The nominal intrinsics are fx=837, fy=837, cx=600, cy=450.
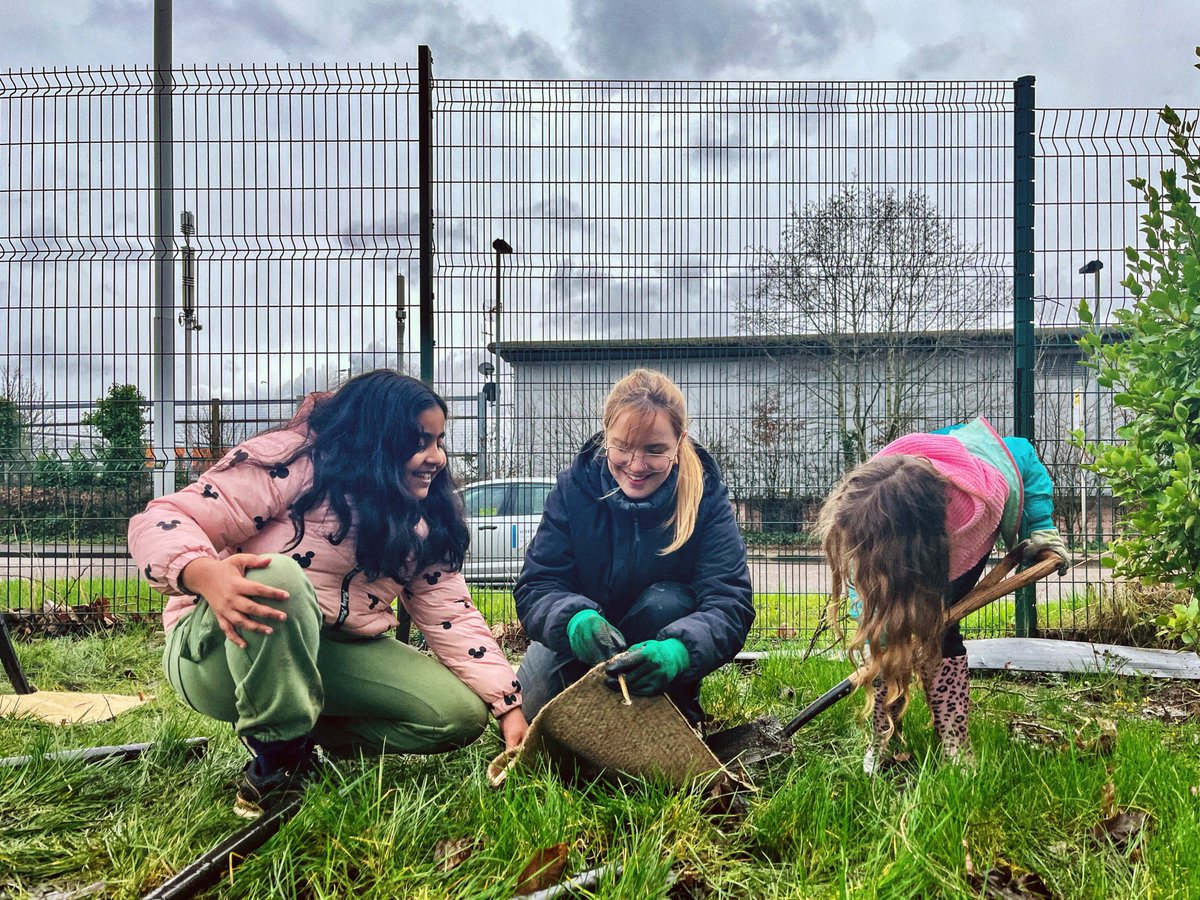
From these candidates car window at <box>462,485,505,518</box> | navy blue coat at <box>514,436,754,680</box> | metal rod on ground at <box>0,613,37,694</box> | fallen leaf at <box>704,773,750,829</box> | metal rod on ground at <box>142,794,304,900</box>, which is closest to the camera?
metal rod on ground at <box>142,794,304,900</box>

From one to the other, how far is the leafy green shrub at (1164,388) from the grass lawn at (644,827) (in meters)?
0.60

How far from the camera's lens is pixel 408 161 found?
4.73m

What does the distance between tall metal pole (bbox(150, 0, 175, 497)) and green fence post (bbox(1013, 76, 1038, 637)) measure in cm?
486

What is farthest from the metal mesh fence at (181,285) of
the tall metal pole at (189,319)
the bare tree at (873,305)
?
the bare tree at (873,305)

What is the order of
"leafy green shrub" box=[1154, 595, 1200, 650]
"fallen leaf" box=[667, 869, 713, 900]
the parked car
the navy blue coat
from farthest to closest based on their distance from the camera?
the parked car < the navy blue coat < "leafy green shrub" box=[1154, 595, 1200, 650] < "fallen leaf" box=[667, 869, 713, 900]

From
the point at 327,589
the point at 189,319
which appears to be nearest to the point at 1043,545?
the point at 327,589

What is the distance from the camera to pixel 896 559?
7.48 feet

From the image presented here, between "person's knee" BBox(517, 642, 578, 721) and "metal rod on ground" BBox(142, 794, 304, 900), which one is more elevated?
"person's knee" BBox(517, 642, 578, 721)

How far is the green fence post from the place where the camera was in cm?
467

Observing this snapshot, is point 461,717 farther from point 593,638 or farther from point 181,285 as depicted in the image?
point 181,285

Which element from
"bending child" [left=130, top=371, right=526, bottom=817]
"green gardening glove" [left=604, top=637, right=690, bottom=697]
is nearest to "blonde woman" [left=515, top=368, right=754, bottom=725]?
"green gardening glove" [left=604, top=637, right=690, bottom=697]

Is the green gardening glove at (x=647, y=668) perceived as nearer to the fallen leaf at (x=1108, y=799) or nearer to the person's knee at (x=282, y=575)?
the person's knee at (x=282, y=575)

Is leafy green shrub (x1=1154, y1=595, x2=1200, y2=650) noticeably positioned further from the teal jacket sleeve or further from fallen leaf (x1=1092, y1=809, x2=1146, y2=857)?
fallen leaf (x1=1092, y1=809, x2=1146, y2=857)

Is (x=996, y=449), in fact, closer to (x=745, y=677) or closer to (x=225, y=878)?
(x=745, y=677)
